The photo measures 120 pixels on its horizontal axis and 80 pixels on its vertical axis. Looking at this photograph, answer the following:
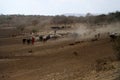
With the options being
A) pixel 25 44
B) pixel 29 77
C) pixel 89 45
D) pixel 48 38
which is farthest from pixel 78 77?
pixel 48 38

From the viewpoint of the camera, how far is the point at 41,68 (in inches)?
863

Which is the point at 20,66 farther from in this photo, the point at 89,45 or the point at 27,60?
the point at 89,45

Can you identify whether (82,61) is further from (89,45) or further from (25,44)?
(25,44)

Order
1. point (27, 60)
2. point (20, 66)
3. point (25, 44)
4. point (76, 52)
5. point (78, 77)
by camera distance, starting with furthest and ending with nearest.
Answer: point (25, 44), point (76, 52), point (27, 60), point (20, 66), point (78, 77)

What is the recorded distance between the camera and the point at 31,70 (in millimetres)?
21391

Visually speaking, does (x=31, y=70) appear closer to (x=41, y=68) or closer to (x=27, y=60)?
(x=41, y=68)

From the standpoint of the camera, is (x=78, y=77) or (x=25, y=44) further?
(x=25, y=44)

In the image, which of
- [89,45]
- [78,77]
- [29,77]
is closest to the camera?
[78,77]

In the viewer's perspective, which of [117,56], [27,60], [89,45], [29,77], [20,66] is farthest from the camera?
[89,45]

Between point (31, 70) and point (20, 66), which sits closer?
point (31, 70)

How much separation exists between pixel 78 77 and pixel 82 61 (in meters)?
7.19

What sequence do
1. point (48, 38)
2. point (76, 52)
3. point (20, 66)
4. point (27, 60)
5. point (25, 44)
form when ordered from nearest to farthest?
point (20, 66)
point (27, 60)
point (76, 52)
point (25, 44)
point (48, 38)

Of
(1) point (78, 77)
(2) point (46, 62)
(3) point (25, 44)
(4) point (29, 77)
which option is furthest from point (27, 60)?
(3) point (25, 44)

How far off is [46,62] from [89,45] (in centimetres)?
989
